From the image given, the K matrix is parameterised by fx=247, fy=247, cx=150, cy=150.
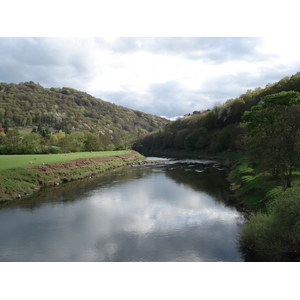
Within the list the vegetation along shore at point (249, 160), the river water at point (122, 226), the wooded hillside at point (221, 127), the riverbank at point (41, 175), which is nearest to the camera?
the vegetation along shore at point (249, 160)

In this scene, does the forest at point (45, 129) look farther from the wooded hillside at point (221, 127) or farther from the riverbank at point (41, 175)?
the riverbank at point (41, 175)

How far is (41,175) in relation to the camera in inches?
1316

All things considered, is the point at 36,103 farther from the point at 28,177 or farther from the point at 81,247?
the point at 81,247

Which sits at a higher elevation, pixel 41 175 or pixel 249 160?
pixel 249 160

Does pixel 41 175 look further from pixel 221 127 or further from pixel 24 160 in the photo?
pixel 221 127

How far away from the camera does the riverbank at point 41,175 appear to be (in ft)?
88.9

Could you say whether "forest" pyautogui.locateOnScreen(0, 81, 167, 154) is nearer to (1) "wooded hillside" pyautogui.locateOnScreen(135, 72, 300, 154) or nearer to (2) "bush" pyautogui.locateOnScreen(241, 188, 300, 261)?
(1) "wooded hillside" pyautogui.locateOnScreen(135, 72, 300, 154)

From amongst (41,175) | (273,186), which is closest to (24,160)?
(41,175)

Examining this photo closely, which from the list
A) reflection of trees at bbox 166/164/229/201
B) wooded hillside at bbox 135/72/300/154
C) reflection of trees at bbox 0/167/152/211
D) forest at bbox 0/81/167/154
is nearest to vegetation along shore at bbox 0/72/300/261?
wooded hillside at bbox 135/72/300/154

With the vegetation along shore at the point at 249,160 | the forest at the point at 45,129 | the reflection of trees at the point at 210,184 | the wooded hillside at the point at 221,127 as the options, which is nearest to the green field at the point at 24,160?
the vegetation along shore at the point at 249,160

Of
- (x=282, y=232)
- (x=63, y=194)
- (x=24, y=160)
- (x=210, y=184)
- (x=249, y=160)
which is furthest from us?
(x=24, y=160)

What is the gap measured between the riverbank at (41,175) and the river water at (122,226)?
245cm

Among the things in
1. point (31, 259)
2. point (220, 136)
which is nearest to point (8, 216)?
point (31, 259)

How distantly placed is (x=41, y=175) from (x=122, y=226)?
66.9 ft
